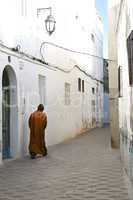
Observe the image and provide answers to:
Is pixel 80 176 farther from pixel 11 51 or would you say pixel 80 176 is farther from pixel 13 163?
pixel 11 51

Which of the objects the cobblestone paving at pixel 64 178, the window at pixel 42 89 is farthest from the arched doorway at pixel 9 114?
the window at pixel 42 89

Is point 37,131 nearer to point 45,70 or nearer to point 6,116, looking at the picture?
point 6,116

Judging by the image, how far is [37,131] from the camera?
11211 mm

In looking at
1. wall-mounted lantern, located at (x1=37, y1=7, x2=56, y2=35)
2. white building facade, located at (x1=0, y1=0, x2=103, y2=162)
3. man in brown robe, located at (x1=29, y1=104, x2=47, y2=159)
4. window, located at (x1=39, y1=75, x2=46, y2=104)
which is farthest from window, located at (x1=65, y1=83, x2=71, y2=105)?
man in brown robe, located at (x1=29, y1=104, x2=47, y2=159)

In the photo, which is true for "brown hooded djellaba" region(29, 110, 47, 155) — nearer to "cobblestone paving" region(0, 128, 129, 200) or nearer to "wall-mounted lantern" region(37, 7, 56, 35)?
"cobblestone paving" region(0, 128, 129, 200)

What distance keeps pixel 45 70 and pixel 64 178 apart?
606 cm

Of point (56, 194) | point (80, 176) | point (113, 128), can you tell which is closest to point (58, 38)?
point (113, 128)

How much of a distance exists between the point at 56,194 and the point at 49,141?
7.40m

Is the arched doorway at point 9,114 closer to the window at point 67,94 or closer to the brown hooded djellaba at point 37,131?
the brown hooded djellaba at point 37,131

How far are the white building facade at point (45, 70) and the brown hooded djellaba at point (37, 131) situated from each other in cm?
25

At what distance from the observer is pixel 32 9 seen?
12227 mm

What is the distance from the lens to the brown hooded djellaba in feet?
36.4

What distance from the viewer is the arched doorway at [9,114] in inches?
413

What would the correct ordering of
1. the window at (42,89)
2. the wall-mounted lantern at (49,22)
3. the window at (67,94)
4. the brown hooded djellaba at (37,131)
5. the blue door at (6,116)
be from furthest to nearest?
the window at (67,94) → the wall-mounted lantern at (49,22) → the window at (42,89) → the brown hooded djellaba at (37,131) → the blue door at (6,116)
